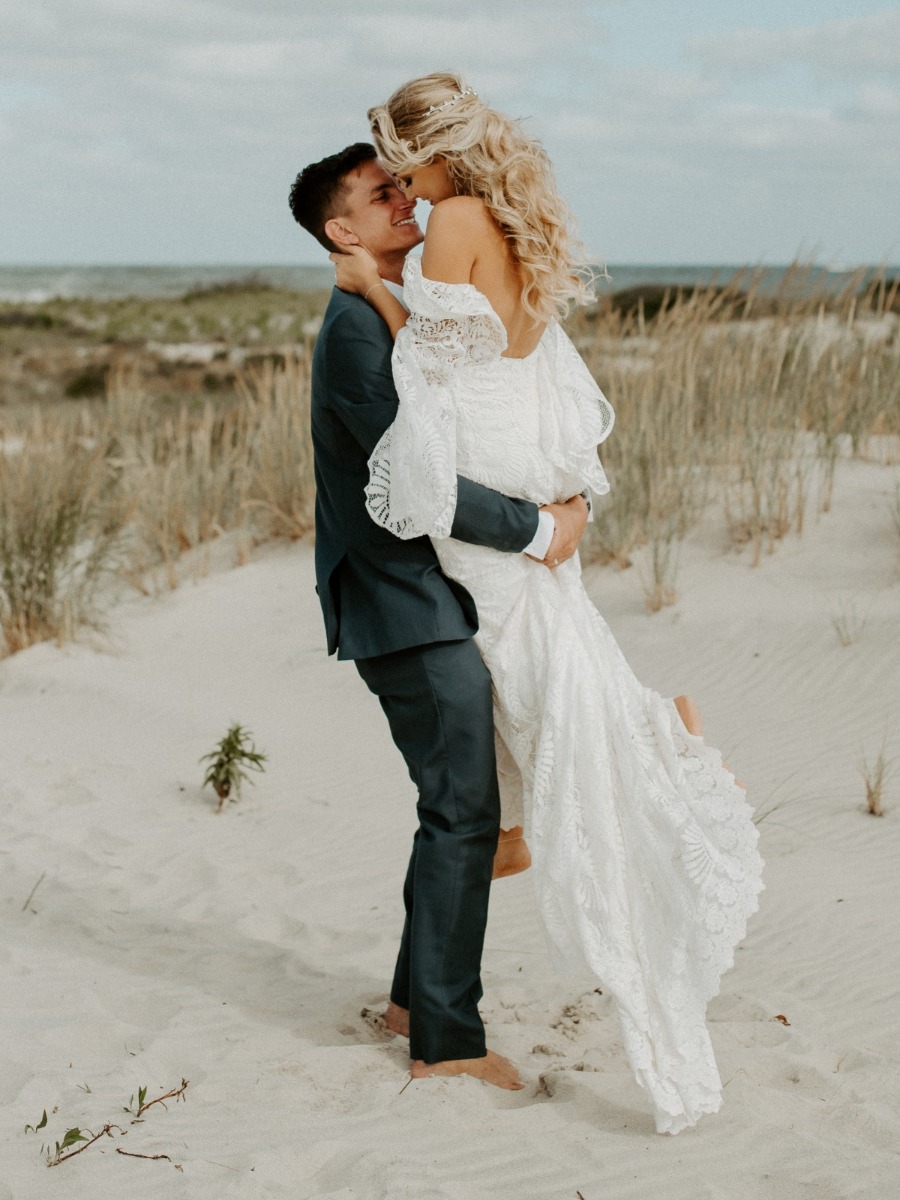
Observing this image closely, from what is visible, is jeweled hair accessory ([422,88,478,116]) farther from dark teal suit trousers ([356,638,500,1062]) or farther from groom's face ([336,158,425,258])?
dark teal suit trousers ([356,638,500,1062])

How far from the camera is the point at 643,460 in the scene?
771 centimetres

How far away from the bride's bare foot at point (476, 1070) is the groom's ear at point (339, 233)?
1.86 m

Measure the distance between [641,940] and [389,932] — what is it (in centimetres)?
177

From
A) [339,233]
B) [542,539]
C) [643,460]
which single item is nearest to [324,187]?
[339,233]

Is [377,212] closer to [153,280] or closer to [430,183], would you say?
[430,183]

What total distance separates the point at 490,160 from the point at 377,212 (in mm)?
327

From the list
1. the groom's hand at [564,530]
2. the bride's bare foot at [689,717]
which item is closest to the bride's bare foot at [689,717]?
the bride's bare foot at [689,717]

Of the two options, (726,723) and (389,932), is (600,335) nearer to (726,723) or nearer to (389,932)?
(726,723)

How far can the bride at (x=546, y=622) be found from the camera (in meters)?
2.51

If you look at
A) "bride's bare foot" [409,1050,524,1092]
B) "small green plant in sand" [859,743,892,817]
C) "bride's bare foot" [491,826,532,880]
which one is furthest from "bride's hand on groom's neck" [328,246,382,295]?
"small green plant in sand" [859,743,892,817]

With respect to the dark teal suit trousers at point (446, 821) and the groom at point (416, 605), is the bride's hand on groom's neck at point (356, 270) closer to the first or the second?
the groom at point (416, 605)

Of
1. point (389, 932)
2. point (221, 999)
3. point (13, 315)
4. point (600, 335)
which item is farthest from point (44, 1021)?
point (13, 315)

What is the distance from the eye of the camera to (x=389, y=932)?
13.8 feet

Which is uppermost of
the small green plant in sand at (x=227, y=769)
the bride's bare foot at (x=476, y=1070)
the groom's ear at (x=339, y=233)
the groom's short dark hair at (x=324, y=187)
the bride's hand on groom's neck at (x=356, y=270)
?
the groom's short dark hair at (x=324, y=187)
